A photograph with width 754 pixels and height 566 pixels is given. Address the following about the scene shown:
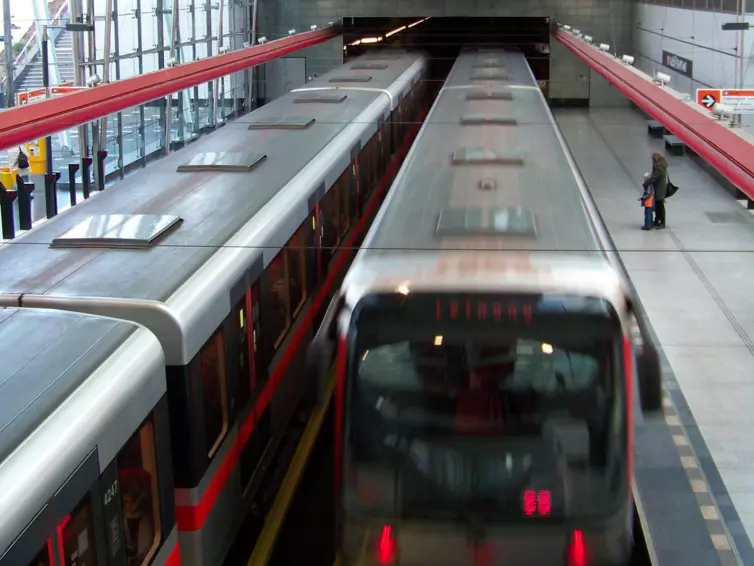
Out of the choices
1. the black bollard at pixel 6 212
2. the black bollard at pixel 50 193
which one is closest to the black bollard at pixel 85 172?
the black bollard at pixel 50 193

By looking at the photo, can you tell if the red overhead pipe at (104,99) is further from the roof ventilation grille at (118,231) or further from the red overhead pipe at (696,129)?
the red overhead pipe at (696,129)

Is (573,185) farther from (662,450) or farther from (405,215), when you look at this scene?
(662,450)

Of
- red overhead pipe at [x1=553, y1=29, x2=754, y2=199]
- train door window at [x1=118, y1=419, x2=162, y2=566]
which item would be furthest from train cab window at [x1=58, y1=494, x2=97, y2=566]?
red overhead pipe at [x1=553, y1=29, x2=754, y2=199]

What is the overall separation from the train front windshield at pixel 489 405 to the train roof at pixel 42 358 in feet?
3.60

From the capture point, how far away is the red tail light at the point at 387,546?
4.42 meters

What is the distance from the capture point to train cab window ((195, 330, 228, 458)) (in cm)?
455

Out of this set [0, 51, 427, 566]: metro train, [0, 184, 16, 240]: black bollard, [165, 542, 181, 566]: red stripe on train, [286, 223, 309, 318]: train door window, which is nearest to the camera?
[0, 51, 427, 566]: metro train

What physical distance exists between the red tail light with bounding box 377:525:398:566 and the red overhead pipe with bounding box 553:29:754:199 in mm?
2225

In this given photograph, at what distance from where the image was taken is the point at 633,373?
172 inches

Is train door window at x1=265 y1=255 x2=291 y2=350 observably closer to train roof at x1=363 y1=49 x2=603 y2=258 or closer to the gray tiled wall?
train roof at x1=363 y1=49 x2=603 y2=258

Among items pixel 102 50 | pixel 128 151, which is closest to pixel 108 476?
pixel 102 50

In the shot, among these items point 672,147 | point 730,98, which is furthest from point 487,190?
point 672,147

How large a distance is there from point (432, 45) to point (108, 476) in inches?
878

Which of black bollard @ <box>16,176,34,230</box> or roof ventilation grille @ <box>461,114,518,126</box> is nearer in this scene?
roof ventilation grille @ <box>461,114,518,126</box>
